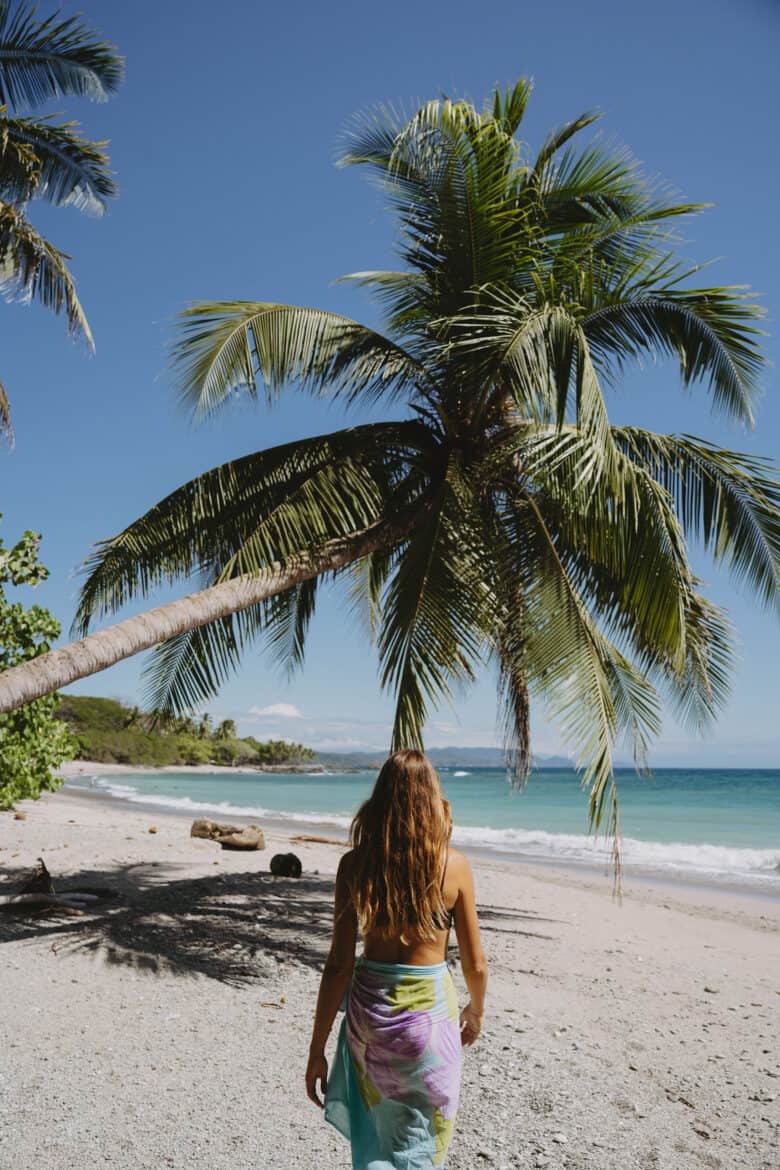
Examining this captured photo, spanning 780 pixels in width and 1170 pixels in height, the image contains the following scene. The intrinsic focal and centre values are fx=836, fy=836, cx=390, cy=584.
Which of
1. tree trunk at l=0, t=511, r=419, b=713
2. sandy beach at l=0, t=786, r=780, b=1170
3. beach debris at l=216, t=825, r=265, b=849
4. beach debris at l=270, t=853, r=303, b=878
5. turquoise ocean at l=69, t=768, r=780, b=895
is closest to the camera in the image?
sandy beach at l=0, t=786, r=780, b=1170

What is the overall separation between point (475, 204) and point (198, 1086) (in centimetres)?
649

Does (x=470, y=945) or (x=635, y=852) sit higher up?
(x=470, y=945)

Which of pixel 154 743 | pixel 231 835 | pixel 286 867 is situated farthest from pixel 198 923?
pixel 154 743

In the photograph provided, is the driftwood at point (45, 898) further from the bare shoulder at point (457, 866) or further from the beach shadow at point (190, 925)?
the bare shoulder at point (457, 866)

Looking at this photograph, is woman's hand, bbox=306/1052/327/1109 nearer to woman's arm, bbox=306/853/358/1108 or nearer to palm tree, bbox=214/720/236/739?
woman's arm, bbox=306/853/358/1108

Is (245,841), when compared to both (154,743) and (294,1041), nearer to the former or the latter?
(294,1041)

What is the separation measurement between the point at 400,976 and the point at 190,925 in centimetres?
551

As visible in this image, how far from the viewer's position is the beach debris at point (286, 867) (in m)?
10.8

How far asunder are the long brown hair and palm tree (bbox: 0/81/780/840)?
3.55 meters

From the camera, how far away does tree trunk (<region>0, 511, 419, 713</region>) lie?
462 centimetres

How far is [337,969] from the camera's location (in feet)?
8.54

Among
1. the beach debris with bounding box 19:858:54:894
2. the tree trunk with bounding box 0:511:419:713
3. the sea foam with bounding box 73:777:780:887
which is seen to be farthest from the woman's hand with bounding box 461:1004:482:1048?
the sea foam with bounding box 73:777:780:887

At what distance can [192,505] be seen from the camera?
7.53 meters

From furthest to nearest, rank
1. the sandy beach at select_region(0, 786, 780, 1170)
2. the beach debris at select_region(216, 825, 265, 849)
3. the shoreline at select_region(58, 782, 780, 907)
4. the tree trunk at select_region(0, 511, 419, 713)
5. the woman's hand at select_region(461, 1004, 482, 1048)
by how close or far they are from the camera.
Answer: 1. the beach debris at select_region(216, 825, 265, 849)
2. the shoreline at select_region(58, 782, 780, 907)
3. the tree trunk at select_region(0, 511, 419, 713)
4. the sandy beach at select_region(0, 786, 780, 1170)
5. the woman's hand at select_region(461, 1004, 482, 1048)
